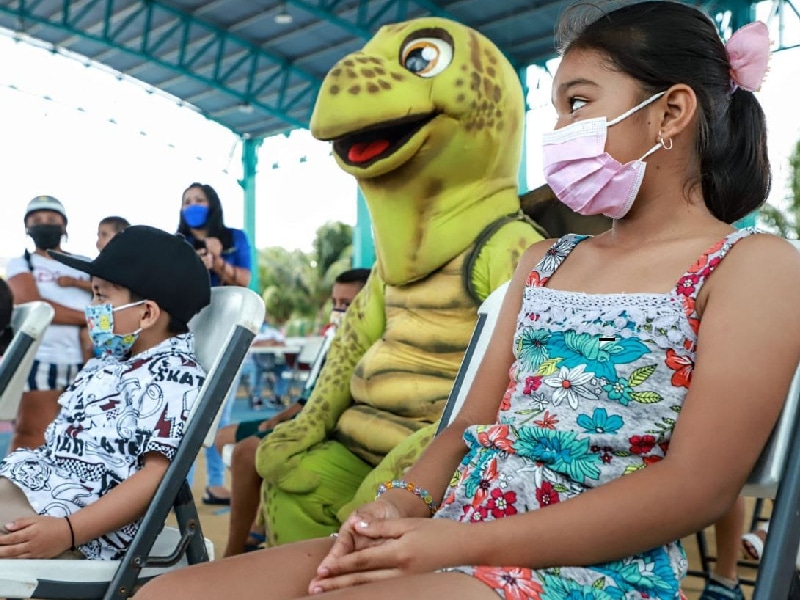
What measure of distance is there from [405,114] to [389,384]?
69 centimetres

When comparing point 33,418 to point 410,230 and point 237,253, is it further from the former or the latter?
point 410,230

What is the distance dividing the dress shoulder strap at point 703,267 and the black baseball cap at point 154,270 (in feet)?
4.25

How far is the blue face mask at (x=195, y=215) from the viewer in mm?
3838

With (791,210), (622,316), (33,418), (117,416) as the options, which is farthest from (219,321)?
(791,210)

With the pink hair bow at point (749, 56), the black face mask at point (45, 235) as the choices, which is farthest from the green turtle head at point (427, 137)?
the black face mask at point (45, 235)

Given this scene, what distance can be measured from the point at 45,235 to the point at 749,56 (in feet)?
11.3

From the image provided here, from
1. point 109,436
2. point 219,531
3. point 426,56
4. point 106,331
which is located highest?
point 426,56

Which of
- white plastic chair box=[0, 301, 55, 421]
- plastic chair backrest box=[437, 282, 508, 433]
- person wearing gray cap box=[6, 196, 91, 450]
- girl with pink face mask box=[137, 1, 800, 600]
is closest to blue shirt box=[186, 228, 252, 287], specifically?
person wearing gray cap box=[6, 196, 91, 450]

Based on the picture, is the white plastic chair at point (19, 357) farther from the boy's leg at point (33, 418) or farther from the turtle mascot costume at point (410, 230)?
the boy's leg at point (33, 418)

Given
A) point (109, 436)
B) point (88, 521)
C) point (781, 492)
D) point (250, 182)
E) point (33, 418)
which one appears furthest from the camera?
point (250, 182)

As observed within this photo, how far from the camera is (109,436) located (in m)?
1.95

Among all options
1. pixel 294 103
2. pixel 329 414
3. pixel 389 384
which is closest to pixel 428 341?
pixel 389 384

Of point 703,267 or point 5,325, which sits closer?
point 703,267

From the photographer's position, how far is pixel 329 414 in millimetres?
2508
